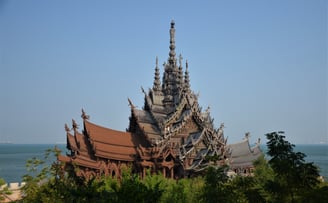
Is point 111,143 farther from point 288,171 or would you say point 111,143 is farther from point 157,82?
point 288,171

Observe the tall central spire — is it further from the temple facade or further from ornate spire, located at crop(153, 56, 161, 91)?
the temple facade

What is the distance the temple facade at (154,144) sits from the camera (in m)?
24.4

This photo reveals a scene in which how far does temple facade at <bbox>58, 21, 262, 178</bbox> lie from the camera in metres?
24.4

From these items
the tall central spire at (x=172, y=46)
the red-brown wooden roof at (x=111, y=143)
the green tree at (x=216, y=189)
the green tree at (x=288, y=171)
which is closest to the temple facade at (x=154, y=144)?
the red-brown wooden roof at (x=111, y=143)

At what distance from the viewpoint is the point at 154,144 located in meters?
25.9

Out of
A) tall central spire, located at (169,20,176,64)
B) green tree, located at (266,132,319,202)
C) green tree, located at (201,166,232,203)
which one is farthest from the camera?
tall central spire, located at (169,20,176,64)

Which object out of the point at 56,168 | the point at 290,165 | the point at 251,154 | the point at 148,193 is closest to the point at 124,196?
the point at 148,193

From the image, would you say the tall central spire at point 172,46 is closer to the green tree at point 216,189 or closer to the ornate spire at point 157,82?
the ornate spire at point 157,82

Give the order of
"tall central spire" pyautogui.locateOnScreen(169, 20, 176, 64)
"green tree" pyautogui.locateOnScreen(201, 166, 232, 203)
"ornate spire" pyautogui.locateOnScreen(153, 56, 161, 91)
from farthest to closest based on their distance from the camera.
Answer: "tall central spire" pyautogui.locateOnScreen(169, 20, 176, 64) → "ornate spire" pyautogui.locateOnScreen(153, 56, 161, 91) → "green tree" pyautogui.locateOnScreen(201, 166, 232, 203)

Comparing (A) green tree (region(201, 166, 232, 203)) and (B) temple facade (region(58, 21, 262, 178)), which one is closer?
(A) green tree (region(201, 166, 232, 203))

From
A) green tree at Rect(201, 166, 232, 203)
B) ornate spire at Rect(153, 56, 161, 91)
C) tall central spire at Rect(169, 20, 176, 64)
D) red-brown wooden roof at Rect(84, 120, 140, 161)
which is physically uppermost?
tall central spire at Rect(169, 20, 176, 64)

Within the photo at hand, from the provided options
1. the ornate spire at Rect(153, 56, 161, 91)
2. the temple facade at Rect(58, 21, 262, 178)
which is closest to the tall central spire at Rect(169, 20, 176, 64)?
the ornate spire at Rect(153, 56, 161, 91)

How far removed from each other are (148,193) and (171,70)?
2648 cm

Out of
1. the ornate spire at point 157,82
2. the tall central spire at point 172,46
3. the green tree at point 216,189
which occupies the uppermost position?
the tall central spire at point 172,46
